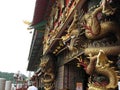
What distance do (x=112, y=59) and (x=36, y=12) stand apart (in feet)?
26.2

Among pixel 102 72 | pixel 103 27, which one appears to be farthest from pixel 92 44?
pixel 102 72

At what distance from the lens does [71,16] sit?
7.24 meters

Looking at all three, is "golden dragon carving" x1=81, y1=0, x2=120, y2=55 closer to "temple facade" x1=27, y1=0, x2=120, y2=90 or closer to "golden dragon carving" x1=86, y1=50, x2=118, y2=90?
"temple facade" x1=27, y1=0, x2=120, y2=90

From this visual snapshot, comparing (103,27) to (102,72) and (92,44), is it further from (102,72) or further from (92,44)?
(102,72)

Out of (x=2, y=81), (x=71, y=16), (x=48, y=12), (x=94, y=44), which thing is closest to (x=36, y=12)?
(x=48, y=12)

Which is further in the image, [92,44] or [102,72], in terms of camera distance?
[92,44]

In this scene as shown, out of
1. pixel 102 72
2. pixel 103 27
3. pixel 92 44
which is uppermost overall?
pixel 103 27

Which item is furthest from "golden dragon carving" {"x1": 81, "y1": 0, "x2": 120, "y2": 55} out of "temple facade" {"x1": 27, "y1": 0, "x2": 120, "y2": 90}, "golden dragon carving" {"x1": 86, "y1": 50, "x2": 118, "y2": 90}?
"golden dragon carving" {"x1": 86, "y1": 50, "x2": 118, "y2": 90}

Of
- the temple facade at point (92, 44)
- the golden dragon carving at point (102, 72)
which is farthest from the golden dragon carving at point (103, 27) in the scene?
the golden dragon carving at point (102, 72)

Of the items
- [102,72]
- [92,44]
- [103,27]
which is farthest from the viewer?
[92,44]

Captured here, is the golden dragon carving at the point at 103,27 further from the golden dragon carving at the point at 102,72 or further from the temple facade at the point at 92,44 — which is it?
the golden dragon carving at the point at 102,72

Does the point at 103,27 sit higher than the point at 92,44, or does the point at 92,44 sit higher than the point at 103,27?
the point at 103,27

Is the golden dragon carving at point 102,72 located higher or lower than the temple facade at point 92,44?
lower

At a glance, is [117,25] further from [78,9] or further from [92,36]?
[78,9]
